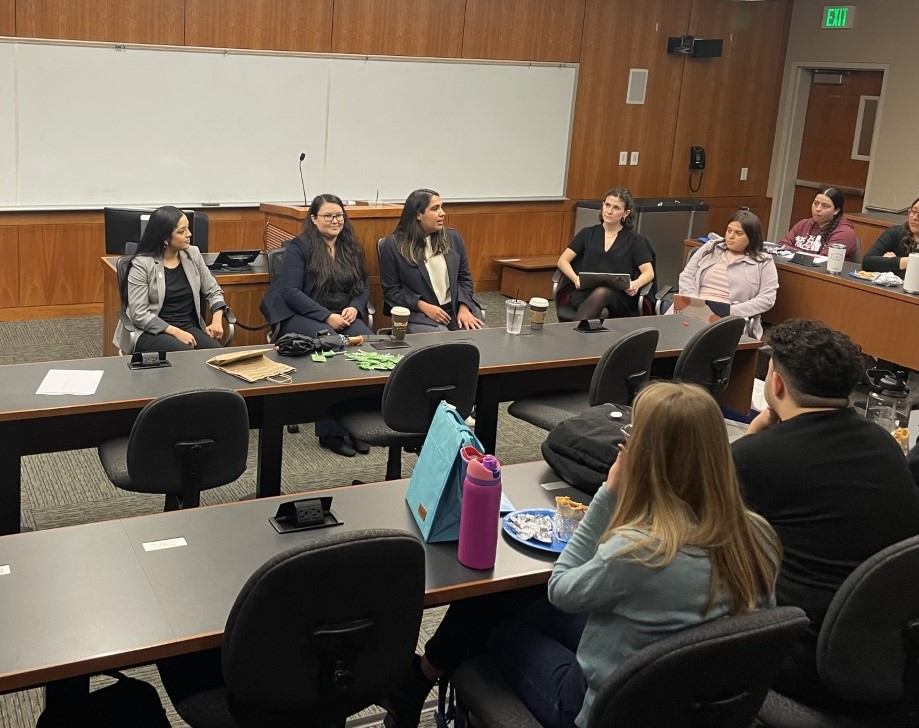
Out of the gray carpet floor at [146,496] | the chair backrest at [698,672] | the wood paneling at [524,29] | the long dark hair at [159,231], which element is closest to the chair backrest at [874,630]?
the chair backrest at [698,672]

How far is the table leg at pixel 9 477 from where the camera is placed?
3.39 metres

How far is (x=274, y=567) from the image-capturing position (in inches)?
76.3

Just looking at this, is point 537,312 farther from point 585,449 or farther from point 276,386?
point 585,449

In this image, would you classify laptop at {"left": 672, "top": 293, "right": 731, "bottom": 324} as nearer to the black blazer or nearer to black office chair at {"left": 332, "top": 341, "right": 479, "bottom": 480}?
the black blazer

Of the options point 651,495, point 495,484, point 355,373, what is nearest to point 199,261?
point 355,373

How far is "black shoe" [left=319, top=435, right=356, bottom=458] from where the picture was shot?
5105 millimetres

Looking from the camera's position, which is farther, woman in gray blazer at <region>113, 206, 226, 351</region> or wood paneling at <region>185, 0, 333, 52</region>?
wood paneling at <region>185, 0, 333, 52</region>

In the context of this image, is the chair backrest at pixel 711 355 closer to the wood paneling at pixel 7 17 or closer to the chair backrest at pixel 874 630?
the chair backrest at pixel 874 630

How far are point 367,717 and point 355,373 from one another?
1.50 metres

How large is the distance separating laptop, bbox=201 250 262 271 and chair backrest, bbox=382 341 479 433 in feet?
7.14

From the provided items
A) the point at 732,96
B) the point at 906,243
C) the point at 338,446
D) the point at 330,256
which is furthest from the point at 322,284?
the point at 732,96

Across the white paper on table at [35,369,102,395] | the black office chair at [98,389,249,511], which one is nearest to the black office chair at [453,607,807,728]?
the black office chair at [98,389,249,511]

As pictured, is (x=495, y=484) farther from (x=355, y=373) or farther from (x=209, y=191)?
(x=209, y=191)

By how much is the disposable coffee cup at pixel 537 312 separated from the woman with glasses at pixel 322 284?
3.28 feet
